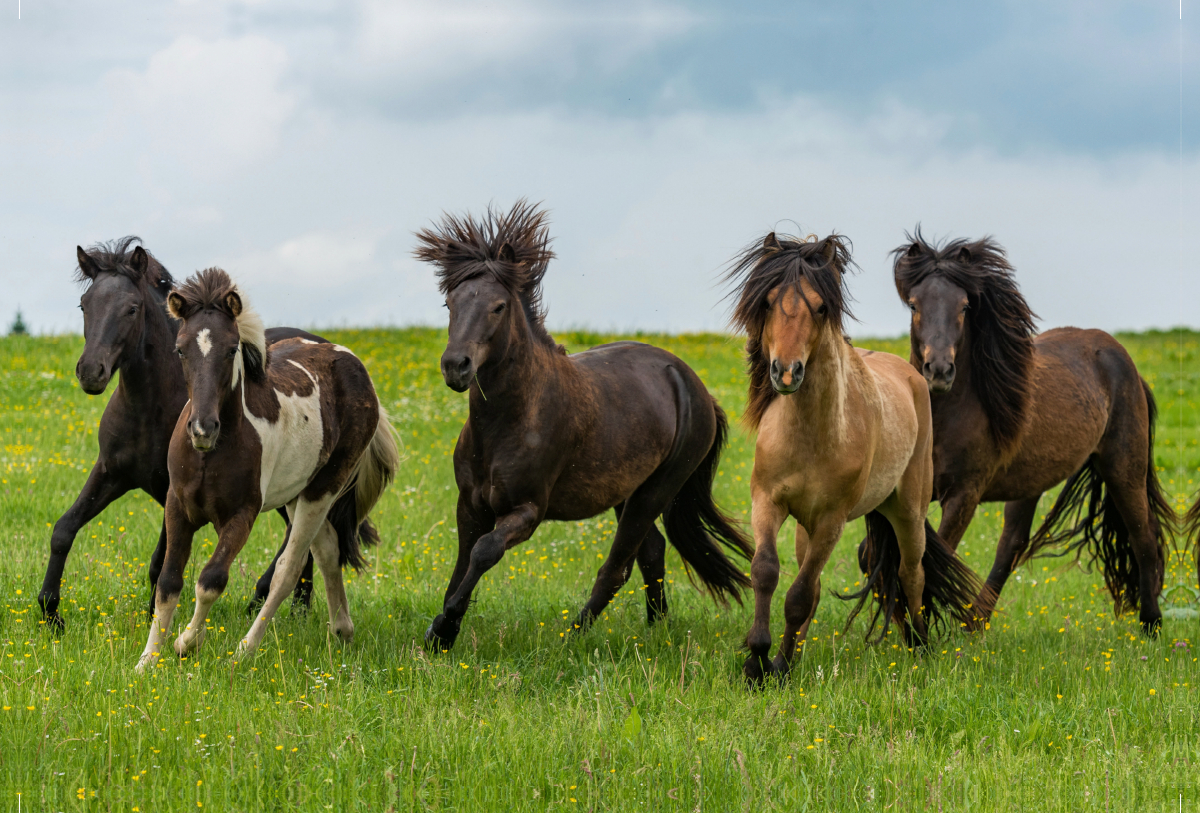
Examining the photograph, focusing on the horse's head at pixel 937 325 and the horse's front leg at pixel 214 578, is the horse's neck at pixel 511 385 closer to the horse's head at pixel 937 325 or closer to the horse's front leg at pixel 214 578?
the horse's front leg at pixel 214 578

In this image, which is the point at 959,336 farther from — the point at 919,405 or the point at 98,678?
the point at 98,678

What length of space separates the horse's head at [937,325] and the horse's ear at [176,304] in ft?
16.3

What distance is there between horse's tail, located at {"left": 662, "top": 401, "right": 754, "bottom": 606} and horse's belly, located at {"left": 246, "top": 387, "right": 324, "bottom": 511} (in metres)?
2.91

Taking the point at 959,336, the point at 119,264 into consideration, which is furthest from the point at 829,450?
the point at 119,264

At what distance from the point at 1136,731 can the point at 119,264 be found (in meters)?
6.78

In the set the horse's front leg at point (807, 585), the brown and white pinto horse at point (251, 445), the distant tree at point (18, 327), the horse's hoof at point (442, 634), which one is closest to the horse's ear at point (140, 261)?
the brown and white pinto horse at point (251, 445)

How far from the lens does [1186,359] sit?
27.2m

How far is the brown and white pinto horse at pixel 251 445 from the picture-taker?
5566 mm

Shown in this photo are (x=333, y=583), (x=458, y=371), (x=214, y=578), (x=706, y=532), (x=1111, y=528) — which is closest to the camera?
(x=458, y=371)

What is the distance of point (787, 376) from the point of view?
17.3 ft

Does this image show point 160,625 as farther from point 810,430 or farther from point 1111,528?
point 1111,528

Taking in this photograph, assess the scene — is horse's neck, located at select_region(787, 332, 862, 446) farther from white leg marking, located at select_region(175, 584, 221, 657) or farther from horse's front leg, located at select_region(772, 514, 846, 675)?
white leg marking, located at select_region(175, 584, 221, 657)

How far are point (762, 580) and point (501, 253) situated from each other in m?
2.52

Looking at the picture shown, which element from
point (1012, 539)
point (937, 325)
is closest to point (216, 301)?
point (937, 325)
